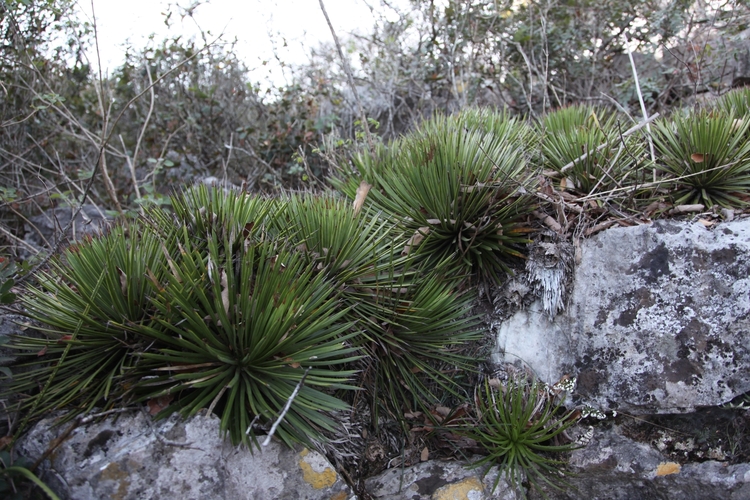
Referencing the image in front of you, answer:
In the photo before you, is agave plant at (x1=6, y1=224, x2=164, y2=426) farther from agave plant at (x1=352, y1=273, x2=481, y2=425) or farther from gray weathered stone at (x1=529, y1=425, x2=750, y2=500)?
gray weathered stone at (x1=529, y1=425, x2=750, y2=500)

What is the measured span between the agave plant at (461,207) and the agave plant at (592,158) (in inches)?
15.7

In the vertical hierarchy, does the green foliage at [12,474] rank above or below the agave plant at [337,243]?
below

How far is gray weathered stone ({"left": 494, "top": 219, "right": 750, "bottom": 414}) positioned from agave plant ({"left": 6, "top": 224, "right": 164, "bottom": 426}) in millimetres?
2056

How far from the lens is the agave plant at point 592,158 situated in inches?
136

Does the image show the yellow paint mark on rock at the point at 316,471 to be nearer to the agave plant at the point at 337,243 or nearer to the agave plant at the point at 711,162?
the agave plant at the point at 337,243

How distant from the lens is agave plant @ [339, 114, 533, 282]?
3.16 m


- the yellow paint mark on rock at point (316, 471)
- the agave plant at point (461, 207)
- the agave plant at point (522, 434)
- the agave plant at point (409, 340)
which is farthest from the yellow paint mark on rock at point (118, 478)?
the agave plant at point (461, 207)

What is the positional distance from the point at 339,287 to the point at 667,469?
1982 millimetres

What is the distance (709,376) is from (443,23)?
567 cm

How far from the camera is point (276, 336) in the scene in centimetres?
214

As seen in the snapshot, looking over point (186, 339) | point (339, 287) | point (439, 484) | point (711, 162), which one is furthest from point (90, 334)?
point (711, 162)

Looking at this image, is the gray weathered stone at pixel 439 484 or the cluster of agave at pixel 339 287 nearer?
the cluster of agave at pixel 339 287

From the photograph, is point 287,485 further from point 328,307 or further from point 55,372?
point 55,372

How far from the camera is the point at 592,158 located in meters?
3.53
